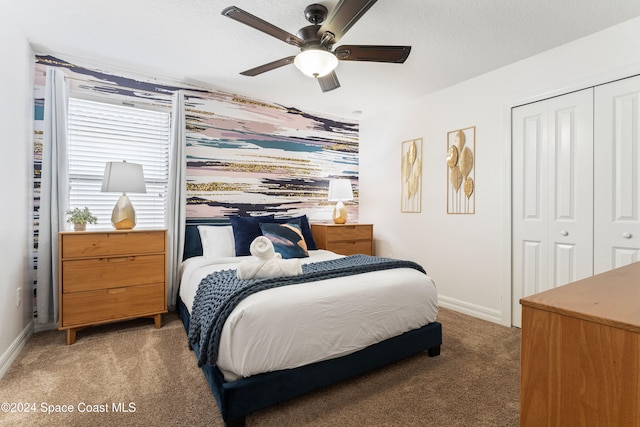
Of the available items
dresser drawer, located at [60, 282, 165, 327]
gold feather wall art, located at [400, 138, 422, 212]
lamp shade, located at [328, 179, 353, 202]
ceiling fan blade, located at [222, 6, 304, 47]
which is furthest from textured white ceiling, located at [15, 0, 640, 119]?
dresser drawer, located at [60, 282, 165, 327]

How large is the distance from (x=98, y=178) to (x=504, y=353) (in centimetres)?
374

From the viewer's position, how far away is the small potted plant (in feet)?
8.38

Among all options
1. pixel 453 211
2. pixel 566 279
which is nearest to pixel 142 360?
pixel 453 211

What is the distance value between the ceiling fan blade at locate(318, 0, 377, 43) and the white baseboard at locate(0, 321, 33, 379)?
113 inches

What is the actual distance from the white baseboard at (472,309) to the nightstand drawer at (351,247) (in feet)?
3.43

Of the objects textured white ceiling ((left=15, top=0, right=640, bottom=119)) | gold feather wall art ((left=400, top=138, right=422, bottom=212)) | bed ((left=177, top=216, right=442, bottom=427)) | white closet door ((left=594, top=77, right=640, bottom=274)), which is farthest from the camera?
gold feather wall art ((left=400, top=138, right=422, bottom=212))

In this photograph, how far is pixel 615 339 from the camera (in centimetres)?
68

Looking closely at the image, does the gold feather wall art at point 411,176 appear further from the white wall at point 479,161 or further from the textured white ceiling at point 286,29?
the textured white ceiling at point 286,29

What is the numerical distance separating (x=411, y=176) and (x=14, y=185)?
12.0ft

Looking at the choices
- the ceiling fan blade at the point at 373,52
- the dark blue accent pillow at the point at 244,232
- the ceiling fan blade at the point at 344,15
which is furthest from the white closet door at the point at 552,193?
the dark blue accent pillow at the point at 244,232

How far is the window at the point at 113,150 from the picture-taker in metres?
2.86

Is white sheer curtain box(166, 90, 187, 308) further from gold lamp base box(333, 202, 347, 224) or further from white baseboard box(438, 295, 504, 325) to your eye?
white baseboard box(438, 295, 504, 325)

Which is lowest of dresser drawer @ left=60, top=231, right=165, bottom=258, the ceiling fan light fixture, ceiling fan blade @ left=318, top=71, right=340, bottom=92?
dresser drawer @ left=60, top=231, right=165, bottom=258

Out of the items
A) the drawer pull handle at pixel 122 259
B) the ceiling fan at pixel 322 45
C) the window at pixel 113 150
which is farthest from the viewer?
the window at pixel 113 150
